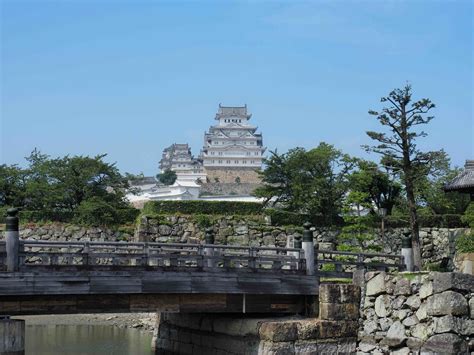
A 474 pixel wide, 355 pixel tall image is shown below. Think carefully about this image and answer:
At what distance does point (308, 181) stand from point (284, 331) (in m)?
22.1

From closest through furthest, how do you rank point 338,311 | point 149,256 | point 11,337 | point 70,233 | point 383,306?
point 11,337
point 149,256
point 383,306
point 338,311
point 70,233

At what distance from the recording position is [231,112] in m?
117

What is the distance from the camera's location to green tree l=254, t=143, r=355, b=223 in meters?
40.9

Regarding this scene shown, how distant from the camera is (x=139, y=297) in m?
20.0

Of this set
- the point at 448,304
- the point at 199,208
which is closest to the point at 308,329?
the point at 448,304

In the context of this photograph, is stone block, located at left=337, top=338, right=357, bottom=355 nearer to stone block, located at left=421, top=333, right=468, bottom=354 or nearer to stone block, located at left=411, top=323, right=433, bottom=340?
stone block, located at left=411, top=323, right=433, bottom=340

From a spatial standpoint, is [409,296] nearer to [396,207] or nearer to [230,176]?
[396,207]

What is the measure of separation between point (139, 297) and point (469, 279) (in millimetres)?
8815

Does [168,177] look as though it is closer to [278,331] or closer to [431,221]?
[431,221]

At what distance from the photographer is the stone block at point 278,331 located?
2002cm

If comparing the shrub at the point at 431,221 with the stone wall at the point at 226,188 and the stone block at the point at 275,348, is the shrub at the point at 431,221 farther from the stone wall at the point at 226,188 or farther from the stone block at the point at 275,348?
the stone wall at the point at 226,188

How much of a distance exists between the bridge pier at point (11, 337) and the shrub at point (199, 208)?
23.1m

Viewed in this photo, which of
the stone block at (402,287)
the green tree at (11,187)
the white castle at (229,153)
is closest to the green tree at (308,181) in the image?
the green tree at (11,187)

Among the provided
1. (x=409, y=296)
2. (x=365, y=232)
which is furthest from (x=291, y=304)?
(x=365, y=232)
